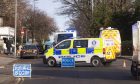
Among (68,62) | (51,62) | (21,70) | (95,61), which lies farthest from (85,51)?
(21,70)

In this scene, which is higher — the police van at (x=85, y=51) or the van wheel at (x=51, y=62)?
the police van at (x=85, y=51)

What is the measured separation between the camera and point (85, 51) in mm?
31969

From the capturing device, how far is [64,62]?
102ft

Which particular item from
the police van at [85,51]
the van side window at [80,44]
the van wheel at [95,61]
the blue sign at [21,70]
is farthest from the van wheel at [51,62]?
the blue sign at [21,70]

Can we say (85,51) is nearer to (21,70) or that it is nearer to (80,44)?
(80,44)

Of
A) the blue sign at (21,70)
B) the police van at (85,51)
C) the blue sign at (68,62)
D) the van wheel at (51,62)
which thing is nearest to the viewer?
the blue sign at (21,70)

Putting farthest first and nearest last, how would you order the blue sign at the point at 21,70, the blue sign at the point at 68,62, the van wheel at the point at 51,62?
the van wheel at the point at 51,62 < the blue sign at the point at 68,62 < the blue sign at the point at 21,70

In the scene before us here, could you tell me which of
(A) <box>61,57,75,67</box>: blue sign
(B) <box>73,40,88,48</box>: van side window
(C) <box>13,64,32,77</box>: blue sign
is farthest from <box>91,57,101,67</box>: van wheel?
(C) <box>13,64,32,77</box>: blue sign

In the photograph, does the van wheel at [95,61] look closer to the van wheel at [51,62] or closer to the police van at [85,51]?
the police van at [85,51]

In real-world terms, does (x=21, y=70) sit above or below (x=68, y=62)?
below

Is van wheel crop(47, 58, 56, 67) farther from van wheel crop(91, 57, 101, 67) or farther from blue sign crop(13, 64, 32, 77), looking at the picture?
blue sign crop(13, 64, 32, 77)

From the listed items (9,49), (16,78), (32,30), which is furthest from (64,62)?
(32,30)

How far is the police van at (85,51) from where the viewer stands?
1258 inches

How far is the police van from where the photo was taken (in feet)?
105
